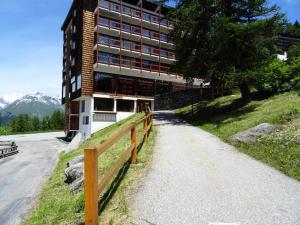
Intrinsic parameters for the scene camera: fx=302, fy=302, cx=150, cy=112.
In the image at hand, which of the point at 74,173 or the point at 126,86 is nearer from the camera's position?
the point at 74,173

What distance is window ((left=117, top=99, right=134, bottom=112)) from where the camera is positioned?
1615 inches

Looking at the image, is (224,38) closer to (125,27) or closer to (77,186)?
(77,186)

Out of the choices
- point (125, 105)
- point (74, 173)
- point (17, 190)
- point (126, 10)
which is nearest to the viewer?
point (74, 173)

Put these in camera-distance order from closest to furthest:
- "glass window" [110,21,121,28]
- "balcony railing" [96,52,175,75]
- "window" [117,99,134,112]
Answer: "balcony railing" [96,52,175,75], "glass window" [110,21,121,28], "window" [117,99,134,112]

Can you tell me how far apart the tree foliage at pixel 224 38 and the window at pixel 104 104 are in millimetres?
15803

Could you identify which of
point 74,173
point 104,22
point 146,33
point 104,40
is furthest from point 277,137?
point 146,33

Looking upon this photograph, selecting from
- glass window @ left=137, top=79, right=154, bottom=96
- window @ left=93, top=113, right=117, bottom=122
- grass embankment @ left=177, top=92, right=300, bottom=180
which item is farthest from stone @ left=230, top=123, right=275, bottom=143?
glass window @ left=137, top=79, right=154, bottom=96

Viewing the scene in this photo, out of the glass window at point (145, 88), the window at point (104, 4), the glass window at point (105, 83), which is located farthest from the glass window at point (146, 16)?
the glass window at point (105, 83)

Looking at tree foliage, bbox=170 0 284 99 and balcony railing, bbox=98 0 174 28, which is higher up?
balcony railing, bbox=98 0 174 28

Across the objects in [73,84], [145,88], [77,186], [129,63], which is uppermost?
[129,63]

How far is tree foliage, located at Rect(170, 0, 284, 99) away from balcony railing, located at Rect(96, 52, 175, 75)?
1242cm

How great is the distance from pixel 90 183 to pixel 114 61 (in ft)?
119

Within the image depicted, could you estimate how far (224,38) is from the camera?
20.9 metres

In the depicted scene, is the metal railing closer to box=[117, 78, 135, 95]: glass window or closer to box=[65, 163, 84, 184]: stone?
box=[117, 78, 135, 95]: glass window
